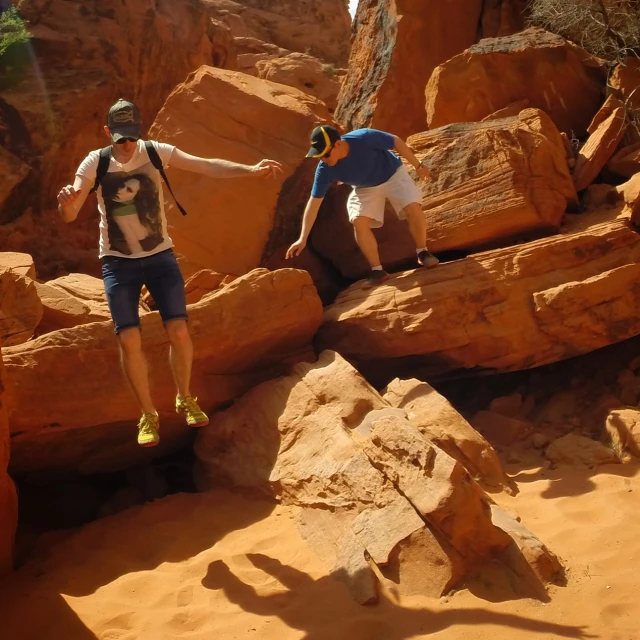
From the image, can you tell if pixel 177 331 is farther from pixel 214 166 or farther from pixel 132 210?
pixel 214 166

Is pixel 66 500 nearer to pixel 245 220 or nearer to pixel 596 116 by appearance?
pixel 245 220

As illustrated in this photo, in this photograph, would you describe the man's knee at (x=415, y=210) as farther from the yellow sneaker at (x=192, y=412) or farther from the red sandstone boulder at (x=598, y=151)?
the yellow sneaker at (x=192, y=412)

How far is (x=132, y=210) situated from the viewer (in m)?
4.32

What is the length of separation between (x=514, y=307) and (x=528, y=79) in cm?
334

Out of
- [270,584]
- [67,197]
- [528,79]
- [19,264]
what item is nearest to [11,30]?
[19,264]

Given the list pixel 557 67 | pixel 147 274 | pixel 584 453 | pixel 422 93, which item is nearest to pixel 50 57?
pixel 422 93

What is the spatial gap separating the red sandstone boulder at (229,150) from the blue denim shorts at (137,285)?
2.78 m

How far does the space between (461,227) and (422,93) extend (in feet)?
12.0

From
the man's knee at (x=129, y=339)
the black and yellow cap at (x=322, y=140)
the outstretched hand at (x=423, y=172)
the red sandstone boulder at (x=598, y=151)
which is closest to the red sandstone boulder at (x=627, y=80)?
the red sandstone boulder at (x=598, y=151)

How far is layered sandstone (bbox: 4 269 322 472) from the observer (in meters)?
5.10

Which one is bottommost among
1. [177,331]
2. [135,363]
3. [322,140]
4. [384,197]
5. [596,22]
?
[135,363]

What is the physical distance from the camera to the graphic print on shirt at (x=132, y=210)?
429 centimetres

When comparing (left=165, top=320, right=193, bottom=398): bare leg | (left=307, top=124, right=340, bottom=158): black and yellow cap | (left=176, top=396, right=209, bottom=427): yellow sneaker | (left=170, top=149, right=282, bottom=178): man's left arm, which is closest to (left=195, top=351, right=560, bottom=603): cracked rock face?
(left=176, top=396, right=209, bottom=427): yellow sneaker

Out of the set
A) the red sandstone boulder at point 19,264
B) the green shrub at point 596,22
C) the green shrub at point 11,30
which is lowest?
the red sandstone boulder at point 19,264
